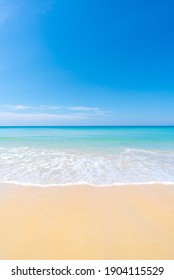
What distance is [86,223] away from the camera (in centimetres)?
304

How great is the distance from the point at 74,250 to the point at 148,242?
1.19m

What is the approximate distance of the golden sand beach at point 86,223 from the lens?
7.87 feet

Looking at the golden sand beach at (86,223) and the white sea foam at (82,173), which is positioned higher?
the white sea foam at (82,173)

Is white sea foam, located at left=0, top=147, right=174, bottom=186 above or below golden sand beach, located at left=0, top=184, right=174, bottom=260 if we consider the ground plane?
above

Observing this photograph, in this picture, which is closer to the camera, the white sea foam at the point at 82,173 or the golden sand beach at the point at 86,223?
the golden sand beach at the point at 86,223

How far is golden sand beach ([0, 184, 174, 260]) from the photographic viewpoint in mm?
2398

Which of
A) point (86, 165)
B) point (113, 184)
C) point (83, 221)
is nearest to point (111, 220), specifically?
point (83, 221)

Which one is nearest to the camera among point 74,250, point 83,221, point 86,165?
point 74,250

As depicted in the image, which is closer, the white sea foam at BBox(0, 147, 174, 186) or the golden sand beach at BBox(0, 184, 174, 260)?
the golden sand beach at BBox(0, 184, 174, 260)

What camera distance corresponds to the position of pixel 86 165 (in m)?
7.29
